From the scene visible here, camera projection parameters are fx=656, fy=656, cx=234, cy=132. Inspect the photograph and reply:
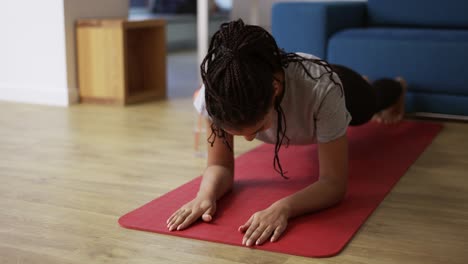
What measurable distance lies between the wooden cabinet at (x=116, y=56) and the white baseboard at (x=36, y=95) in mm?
110

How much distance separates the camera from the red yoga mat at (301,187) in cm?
→ 147

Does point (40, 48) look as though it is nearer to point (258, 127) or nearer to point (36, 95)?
point (36, 95)

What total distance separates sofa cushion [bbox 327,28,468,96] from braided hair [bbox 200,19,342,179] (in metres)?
A: 1.49

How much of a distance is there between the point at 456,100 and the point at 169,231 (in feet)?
5.74

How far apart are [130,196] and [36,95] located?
1.82 metres

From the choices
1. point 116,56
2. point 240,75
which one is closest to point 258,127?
point 240,75

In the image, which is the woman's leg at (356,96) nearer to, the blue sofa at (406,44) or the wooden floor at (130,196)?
the wooden floor at (130,196)

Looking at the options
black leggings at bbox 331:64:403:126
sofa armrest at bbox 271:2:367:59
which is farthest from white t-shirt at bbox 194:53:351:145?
sofa armrest at bbox 271:2:367:59

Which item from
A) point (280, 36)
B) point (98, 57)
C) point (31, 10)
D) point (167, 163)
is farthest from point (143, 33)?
point (167, 163)

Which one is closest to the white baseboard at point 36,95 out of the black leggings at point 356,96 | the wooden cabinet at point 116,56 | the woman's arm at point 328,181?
the wooden cabinet at point 116,56

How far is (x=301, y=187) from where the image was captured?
1.85 metres

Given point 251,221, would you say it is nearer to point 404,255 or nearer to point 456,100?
point 404,255

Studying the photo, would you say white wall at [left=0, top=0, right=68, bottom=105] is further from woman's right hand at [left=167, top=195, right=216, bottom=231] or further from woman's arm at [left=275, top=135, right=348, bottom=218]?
woman's arm at [left=275, top=135, right=348, bottom=218]

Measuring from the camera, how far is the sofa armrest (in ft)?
9.85
